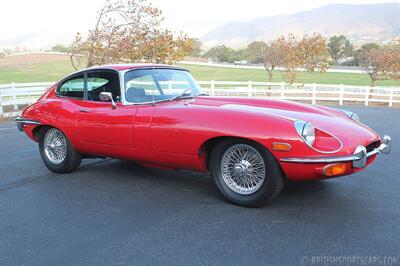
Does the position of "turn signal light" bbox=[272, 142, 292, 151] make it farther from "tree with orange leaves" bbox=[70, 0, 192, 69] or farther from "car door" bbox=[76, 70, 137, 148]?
"tree with orange leaves" bbox=[70, 0, 192, 69]

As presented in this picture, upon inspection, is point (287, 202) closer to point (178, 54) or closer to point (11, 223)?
point (11, 223)

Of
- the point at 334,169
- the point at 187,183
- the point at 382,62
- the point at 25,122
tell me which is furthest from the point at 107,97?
Answer: the point at 382,62

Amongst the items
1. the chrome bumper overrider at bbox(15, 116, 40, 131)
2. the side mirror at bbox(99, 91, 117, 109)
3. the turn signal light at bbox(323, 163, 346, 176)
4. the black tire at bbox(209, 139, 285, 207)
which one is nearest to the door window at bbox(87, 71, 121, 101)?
the side mirror at bbox(99, 91, 117, 109)

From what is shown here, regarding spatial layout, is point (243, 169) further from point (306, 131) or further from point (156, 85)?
point (156, 85)

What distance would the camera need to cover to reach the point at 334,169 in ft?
13.1

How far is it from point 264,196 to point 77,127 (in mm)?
2688

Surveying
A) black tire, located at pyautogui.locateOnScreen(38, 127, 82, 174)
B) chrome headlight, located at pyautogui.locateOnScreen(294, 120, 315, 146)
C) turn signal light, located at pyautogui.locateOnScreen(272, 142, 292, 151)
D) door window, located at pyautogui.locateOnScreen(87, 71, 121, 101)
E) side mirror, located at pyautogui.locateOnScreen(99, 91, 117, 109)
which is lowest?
black tire, located at pyautogui.locateOnScreen(38, 127, 82, 174)

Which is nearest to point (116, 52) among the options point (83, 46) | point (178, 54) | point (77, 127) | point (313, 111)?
point (83, 46)

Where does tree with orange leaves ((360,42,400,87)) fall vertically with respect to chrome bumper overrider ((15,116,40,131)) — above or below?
above

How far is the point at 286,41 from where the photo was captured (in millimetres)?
29594

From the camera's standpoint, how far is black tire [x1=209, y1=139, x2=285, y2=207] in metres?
4.18

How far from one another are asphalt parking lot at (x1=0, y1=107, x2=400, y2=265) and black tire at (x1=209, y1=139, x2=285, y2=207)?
10 cm

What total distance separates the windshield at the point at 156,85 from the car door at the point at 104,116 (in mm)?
162

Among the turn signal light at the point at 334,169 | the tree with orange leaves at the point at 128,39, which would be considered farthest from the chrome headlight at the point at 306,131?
the tree with orange leaves at the point at 128,39
